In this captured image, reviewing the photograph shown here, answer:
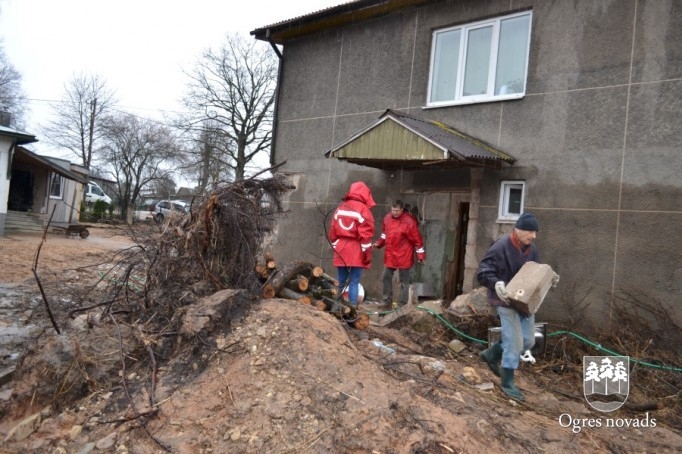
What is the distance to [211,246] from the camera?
5469 millimetres

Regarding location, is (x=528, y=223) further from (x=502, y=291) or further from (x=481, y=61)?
(x=481, y=61)

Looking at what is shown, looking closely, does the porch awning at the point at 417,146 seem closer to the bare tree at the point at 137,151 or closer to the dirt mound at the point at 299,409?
the dirt mound at the point at 299,409

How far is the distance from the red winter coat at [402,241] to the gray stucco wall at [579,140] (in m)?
0.76

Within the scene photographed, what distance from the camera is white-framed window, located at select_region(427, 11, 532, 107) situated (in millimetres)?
7836

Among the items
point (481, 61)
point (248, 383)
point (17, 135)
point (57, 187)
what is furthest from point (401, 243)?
point (57, 187)

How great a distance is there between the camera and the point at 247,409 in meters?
3.60

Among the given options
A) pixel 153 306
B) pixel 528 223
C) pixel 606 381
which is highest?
pixel 528 223

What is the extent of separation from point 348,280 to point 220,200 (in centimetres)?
238

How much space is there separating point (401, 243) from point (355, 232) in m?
1.44

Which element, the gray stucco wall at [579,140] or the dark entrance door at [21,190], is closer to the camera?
the gray stucco wall at [579,140]

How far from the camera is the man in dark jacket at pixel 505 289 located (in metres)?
4.73

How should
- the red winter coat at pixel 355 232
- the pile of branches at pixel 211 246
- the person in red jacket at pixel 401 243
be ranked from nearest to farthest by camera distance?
the pile of branches at pixel 211 246, the red winter coat at pixel 355 232, the person in red jacket at pixel 401 243

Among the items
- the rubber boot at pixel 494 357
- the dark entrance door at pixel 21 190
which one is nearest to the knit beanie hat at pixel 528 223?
the rubber boot at pixel 494 357

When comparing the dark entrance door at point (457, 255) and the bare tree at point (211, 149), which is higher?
the bare tree at point (211, 149)
